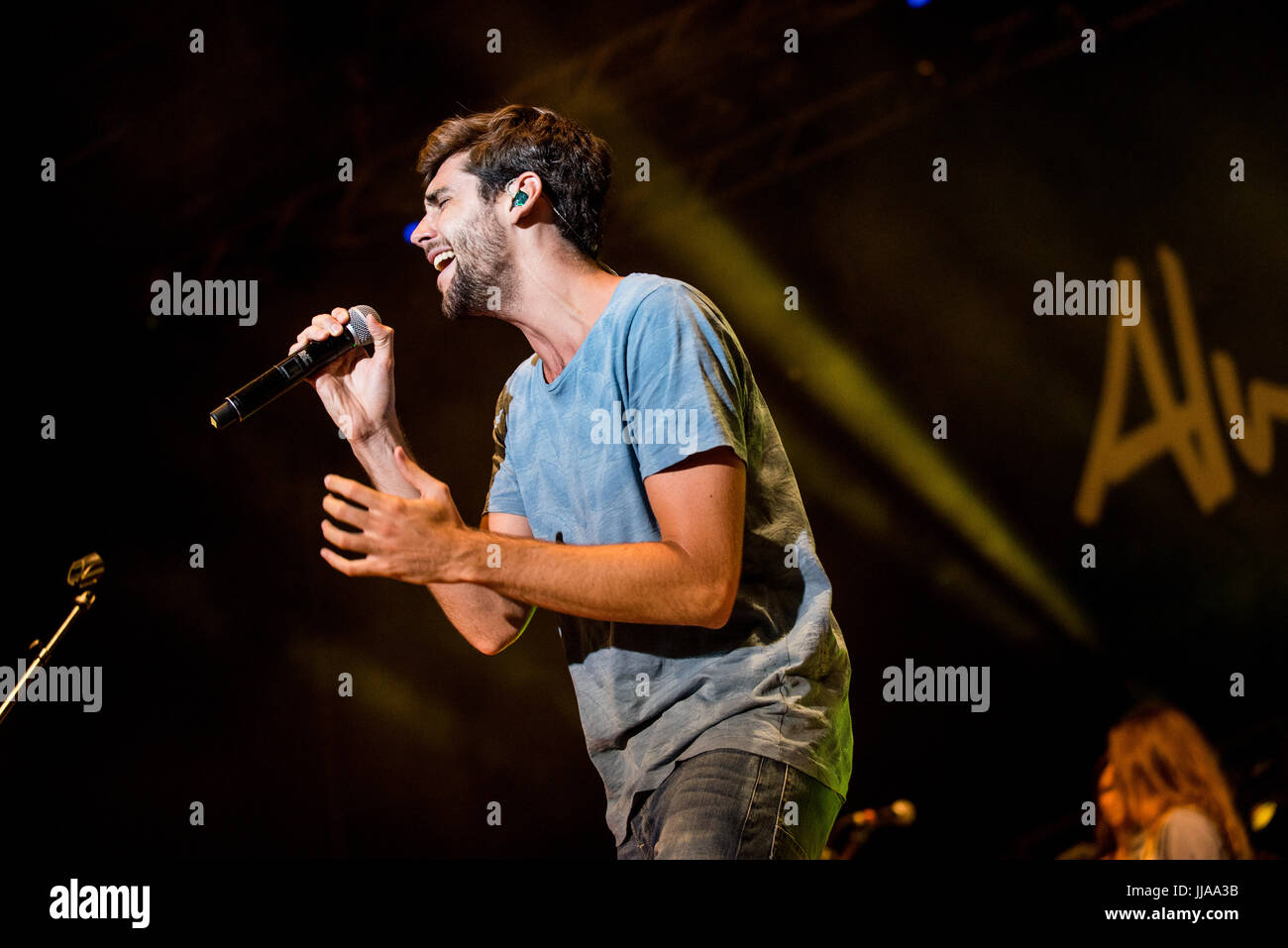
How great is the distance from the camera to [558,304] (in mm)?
2146

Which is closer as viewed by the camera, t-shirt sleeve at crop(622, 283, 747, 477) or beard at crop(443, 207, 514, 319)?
t-shirt sleeve at crop(622, 283, 747, 477)

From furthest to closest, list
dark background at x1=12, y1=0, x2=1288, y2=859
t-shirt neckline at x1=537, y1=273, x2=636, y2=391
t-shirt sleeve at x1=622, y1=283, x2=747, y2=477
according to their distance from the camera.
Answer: dark background at x1=12, y1=0, x2=1288, y2=859
t-shirt neckline at x1=537, y1=273, x2=636, y2=391
t-shirt sleeve at x1=622, y1=283, x2=747, y2=477

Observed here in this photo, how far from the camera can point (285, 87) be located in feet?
12.8

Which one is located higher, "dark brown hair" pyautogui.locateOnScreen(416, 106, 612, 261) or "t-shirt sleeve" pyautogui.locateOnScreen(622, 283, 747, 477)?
"dark brown hair" pyautogui.locateOnScreen(416, 106, 612, 261)

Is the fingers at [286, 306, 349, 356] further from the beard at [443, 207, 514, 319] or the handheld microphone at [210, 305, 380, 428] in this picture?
the beard at [443, 207, 514, 319]

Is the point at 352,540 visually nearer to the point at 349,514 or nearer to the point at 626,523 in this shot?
the point at 349,514

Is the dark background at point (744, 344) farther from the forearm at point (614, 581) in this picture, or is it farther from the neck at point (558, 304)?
the forearm at point (614, 581)

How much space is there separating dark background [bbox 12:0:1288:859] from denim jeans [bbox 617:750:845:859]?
7.60 ft

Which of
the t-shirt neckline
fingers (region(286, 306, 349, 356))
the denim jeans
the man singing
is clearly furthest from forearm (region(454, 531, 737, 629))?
fingers (region(286, 306, 349, 356))

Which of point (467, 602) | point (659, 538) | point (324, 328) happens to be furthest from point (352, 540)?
point (324, 328)

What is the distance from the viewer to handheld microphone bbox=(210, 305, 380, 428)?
2.06 metres

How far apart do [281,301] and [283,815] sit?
1999mm

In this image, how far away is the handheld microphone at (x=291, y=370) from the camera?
81.0 inches
